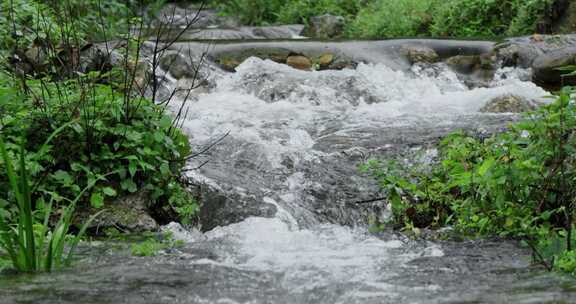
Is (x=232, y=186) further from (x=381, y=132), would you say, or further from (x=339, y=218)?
(x=381, y=132)

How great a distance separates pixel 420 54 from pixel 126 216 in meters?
8.64

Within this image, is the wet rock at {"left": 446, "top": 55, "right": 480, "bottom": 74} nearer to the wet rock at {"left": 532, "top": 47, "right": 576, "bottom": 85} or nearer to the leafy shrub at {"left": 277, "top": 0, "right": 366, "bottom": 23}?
the wet rock at {"left": 532, "top": 47, "right": 576, "bottom": 85}

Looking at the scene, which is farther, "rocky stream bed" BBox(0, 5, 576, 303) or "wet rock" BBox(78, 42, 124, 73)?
"wet rock" BBox(78, 42, 124, 73)

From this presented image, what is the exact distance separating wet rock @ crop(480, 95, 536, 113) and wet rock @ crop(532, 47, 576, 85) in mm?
1943

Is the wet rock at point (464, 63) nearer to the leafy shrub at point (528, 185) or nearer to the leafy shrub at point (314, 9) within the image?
the leafy shrub at point (314, 9)

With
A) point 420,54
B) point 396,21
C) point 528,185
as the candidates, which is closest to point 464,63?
point 420,54

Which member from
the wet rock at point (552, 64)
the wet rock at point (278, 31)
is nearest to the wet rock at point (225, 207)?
the wet rock at point (552, 64)

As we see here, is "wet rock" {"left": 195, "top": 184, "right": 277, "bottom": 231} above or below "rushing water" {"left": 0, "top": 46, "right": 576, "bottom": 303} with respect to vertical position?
below

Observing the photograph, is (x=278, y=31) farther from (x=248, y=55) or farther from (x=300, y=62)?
(x=300, y=62)

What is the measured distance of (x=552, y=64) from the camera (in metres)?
10.8

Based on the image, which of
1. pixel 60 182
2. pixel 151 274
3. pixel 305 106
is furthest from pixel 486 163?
pixel 305 106

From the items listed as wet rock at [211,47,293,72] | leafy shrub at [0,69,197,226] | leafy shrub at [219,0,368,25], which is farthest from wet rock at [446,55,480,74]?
leafy shrub at [0,69,197,226]

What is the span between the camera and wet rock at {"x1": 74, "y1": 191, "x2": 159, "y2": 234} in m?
5.14

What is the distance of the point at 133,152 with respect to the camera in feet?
17.4
